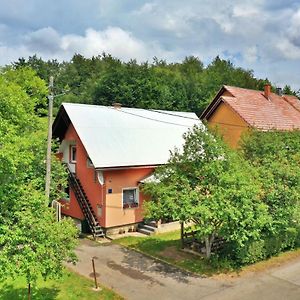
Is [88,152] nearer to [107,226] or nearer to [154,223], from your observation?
[107,226]

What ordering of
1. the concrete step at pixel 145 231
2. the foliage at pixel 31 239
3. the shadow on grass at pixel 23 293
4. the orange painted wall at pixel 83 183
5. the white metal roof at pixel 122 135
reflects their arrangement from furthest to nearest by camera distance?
1. the orange painted wall at pixel 83 183
2. the concrete step at pixel 145 231
3. the white metal roof at pixel 122 135
4. the shadow on grass at pixel 23 293
5. the foliage at pixel 31 239

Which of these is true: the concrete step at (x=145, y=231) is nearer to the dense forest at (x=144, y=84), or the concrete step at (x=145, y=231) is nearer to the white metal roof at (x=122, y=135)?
the white metal roof at (x=122, y=135)

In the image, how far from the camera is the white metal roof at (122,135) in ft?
75.5

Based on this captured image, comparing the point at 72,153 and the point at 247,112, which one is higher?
the point at 247,112

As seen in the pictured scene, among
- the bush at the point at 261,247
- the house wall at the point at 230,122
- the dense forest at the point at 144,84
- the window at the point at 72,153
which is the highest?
the dense forest at the point at 144,84

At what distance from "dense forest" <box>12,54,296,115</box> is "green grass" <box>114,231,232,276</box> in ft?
109

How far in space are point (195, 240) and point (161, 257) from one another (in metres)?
2.14

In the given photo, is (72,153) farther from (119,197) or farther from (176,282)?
(176,282)

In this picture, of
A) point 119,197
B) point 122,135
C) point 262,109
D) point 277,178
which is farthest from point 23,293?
point 262,109

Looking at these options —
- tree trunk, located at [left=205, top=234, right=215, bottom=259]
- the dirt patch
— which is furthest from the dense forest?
tree trunk, located at [left=205, top=234, right=215, bottom=259]

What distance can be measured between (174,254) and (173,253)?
0.15 meters

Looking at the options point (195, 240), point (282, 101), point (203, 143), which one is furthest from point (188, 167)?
point (282, 101)

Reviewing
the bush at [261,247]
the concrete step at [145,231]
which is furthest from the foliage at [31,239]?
the concrete step at [145,231]

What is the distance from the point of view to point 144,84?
57.8 m
